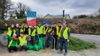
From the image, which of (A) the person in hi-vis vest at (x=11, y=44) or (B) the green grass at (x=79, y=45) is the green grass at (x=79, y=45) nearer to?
(B) the green grass at (x=79, y=45)

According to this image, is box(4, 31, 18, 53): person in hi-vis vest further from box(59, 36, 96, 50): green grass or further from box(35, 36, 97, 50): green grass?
box(59, 36, 96, 50): green grass

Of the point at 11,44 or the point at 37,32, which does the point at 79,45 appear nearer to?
the point at 37,32

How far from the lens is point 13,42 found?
511cm

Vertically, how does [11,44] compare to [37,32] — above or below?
below

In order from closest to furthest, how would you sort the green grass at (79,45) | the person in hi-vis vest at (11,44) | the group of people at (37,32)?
1. the group of people at (37,32)
2. the person in hi-vis vest at (11,44)
3. the green grass at (79,45)

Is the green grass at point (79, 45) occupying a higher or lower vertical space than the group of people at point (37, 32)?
lower

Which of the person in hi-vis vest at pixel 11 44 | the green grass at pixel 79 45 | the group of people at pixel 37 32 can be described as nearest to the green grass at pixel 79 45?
the green grass at pixel 79 45

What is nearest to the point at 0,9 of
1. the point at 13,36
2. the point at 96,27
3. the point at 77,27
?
the point at 13,36

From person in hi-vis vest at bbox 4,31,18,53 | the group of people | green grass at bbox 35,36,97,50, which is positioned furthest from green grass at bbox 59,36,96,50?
person in hi-vis vest at bbox 4,31,18,53

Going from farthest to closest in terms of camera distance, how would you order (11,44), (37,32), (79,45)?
(79,45), (37,32), (11,44)

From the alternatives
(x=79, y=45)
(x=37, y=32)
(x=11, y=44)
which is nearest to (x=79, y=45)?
(x=79, y=45)

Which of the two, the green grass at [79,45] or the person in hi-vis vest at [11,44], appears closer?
the person in hi-vis vest at [11,44]

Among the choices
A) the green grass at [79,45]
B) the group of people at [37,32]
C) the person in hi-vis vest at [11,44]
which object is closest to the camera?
the group of people at [37,32]

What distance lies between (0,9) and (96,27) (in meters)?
19.2
